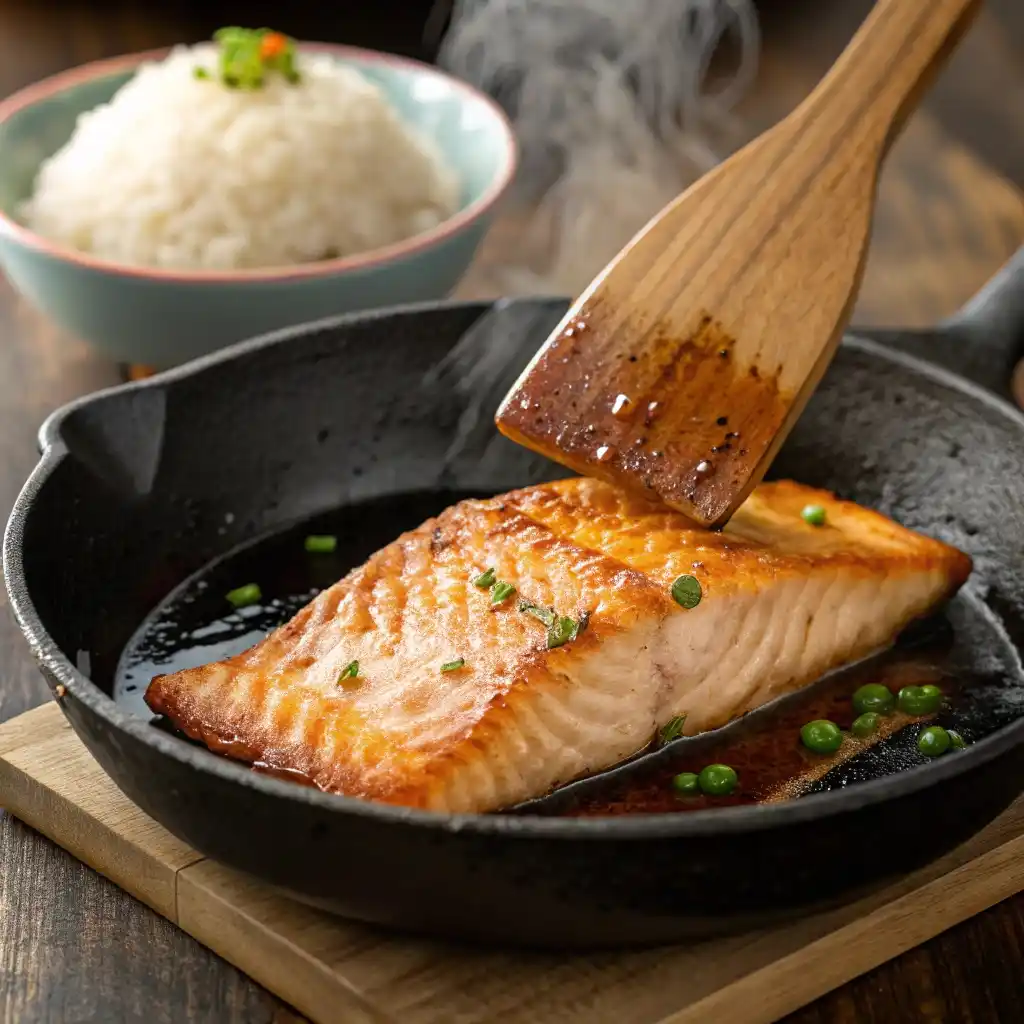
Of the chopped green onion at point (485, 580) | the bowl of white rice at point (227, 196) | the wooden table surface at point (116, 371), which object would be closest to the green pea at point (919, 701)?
the wooden table surface at point (116, 371)

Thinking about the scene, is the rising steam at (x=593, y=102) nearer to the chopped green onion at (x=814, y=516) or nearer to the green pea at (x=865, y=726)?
the chopped green onion at (x=814, y=516)

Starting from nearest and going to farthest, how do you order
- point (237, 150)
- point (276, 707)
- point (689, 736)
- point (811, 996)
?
point (811, 996) → point (276, 707) → point (689, 736) → point (237, 150)

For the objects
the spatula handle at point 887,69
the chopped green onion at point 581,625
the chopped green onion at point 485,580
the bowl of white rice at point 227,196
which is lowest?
the bowl of white rice at point 227,196

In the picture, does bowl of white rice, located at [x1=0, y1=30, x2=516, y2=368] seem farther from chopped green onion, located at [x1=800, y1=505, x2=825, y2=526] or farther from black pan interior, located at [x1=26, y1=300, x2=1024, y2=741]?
chopped green onion, located at [x1=800, y1=505, x2=825, y2=526]

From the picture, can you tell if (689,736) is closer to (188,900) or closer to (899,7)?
(188,900)

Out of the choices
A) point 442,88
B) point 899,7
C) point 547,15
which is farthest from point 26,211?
point 899,7

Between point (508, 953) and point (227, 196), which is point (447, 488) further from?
point (508, 953)

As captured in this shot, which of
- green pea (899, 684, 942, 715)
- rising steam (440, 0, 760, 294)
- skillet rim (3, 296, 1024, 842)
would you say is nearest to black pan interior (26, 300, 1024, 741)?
green pea (899, 684, 942, 715)

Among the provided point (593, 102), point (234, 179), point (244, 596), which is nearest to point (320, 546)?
point (244, 596)
